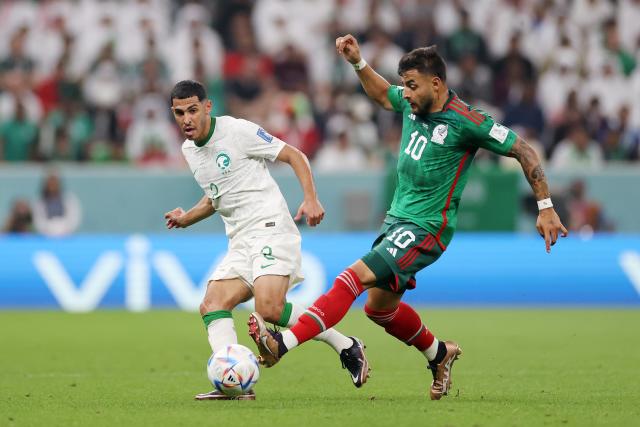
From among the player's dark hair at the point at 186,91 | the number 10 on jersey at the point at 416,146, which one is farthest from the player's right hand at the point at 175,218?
the number 10 on jersey at the point at 416,146

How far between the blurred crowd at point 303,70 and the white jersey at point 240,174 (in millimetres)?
10544

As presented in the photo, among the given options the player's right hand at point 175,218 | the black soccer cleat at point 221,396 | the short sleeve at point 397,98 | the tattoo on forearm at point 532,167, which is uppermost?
the short sleeve at point 397,98

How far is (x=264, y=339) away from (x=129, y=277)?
31.1 ft

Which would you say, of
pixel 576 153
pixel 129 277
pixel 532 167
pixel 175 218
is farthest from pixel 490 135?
pixel 576 153

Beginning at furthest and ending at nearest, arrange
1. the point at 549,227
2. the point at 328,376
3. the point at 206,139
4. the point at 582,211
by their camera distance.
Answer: the point at 582,211 → the point at 328,376 → the point at 206,139 → the point at 549,227

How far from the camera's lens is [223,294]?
8.62m

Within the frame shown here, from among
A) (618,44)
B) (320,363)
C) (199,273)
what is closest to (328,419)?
(320,363)

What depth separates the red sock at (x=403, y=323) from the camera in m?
8.58

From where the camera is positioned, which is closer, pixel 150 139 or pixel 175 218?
pixel 175 218

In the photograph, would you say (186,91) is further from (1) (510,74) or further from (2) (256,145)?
(1) (510,74)

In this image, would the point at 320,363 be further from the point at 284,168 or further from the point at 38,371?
the point at 284,168

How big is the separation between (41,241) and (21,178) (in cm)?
259

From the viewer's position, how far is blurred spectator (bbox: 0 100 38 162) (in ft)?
63.8

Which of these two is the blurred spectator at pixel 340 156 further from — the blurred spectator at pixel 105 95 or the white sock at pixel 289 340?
the white sock at pixel 289 340
